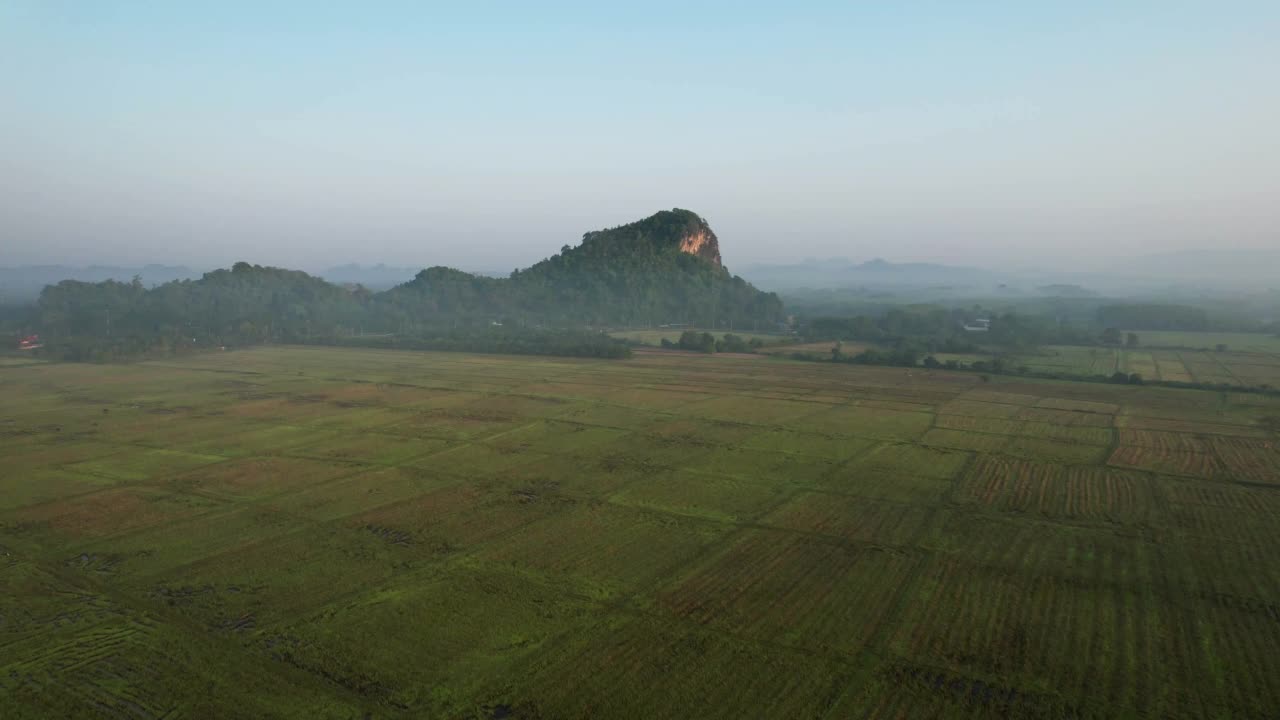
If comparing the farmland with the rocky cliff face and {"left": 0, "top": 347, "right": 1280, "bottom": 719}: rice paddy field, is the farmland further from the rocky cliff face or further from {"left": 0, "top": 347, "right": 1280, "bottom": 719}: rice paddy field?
{"left": 0, "top": 347, "right": 1280, "bottom": 719}: rice paddy field

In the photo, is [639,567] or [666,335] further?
[666,335]

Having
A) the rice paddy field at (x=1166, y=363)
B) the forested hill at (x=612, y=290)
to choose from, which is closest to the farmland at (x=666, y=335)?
the forested hill at (x=612, y=290)

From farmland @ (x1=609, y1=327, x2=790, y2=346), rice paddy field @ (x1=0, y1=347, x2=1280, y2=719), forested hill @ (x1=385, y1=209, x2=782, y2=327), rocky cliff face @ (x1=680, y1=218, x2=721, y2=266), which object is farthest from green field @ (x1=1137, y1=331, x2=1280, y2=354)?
rocky cliff face @ (x1=680, y1=218, x2=721, y2=266)

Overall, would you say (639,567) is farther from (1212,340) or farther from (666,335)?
(1212,340)

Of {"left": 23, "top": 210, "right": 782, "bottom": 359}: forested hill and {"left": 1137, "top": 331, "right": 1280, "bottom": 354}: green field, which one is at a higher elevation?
{"left": 23, "top": 210, "right": 782, "bottom": 359}: forested hill

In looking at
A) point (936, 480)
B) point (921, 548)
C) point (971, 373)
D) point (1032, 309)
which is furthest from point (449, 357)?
point (1032, 309)

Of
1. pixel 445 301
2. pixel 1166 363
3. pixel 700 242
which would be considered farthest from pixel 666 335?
pixel 700 242

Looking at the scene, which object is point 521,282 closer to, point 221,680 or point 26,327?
point 26,327
